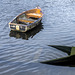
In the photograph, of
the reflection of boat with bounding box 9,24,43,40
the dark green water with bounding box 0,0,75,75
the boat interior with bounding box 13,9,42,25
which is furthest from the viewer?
the boat interior with bounding box 13,9,42,25

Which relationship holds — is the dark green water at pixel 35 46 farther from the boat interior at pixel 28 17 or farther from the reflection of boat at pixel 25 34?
the boat interior at pixel 28 17

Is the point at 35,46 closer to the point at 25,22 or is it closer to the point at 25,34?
the point at 25,34

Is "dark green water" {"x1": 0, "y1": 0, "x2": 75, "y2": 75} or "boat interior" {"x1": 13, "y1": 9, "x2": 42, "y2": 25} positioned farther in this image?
"boat interior" {"x1": 13, "y1": 9, "x2": 42, "y2": 25}

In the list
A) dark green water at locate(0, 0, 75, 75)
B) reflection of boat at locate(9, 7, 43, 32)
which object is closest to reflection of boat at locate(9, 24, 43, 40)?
dark green water at locate(0, 0, 75, 75)

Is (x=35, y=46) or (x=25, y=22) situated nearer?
(x=35, y=46)

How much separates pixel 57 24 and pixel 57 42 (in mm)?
6556


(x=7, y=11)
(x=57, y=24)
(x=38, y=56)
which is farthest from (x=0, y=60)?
(x=7, y=11)

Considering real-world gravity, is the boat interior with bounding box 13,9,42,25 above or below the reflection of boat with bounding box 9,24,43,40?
above

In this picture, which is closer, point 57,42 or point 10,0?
point 57,42

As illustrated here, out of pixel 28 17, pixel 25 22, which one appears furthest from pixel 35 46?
pixel 28 17

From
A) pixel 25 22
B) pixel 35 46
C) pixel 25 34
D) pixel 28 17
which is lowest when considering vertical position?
pixel 35 46

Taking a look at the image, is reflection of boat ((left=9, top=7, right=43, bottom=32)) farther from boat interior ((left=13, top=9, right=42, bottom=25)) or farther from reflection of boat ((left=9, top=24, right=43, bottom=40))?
reflection of boat ((left=9, top=24, right=43, bottom=40))

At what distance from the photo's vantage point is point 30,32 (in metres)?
18.9

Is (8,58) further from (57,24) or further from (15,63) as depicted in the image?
(57,24)
